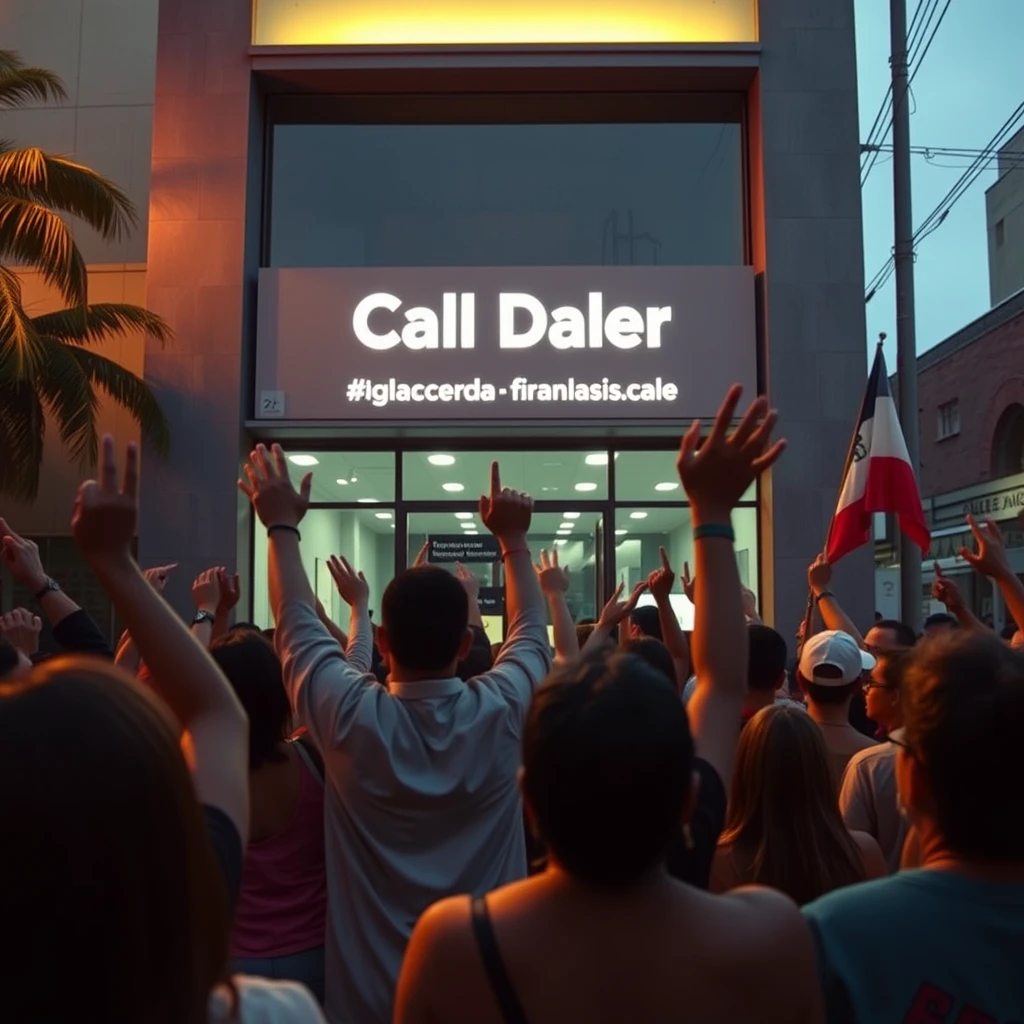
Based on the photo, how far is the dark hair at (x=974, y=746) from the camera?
1.74m

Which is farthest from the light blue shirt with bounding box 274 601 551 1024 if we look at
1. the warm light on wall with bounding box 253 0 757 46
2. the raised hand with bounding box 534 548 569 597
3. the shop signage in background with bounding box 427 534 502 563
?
the warm light on wall with bounding box 253 0 757 46

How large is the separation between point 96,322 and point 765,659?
10247 mm

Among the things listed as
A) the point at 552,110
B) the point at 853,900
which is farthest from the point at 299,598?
the point at 552,110

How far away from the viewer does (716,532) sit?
2.12 m

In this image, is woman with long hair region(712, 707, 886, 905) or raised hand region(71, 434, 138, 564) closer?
raised hand region(71, 434, 138, 564)

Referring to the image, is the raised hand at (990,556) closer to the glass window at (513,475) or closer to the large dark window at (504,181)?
the glass window at (513,475)

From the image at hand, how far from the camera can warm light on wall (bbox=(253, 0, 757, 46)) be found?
1327 centimetres

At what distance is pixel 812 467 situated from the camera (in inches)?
Result: 490

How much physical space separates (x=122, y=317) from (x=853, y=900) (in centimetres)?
1240

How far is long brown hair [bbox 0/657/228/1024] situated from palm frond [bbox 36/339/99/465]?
11.6m

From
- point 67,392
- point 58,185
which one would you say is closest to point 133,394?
point 67,392

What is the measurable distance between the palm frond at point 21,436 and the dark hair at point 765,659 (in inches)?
382

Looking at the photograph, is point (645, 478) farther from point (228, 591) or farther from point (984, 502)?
point (984, 502)

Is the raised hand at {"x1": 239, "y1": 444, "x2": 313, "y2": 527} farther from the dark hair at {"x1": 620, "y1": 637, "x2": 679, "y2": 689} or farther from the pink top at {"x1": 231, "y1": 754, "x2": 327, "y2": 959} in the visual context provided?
the dark hair at {"x1": 620, "y1": 637, "x2": 679, "y2": 689}
